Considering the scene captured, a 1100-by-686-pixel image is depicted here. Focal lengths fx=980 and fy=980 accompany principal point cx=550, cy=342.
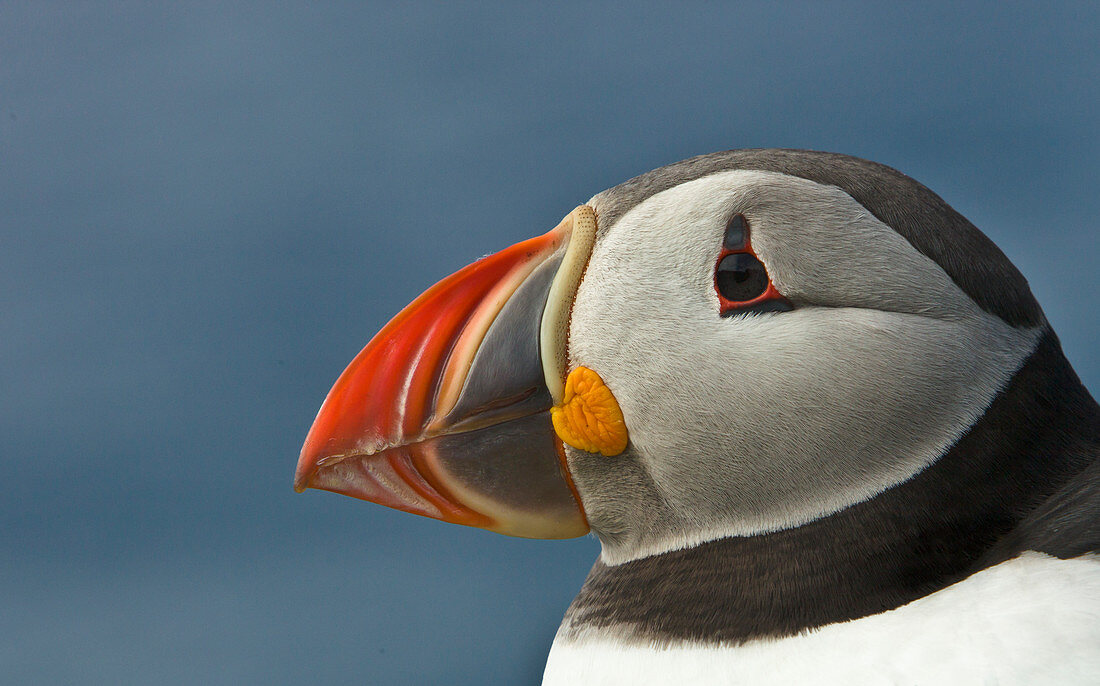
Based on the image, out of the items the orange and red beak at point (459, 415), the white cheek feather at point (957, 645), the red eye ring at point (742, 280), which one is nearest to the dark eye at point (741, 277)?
the red eye ring at point (742, 280)

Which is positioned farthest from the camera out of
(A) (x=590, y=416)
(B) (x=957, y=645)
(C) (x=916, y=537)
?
(A) (x=590, y=416)

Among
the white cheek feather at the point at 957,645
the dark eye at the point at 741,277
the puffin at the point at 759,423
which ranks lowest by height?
the white cheek feather at the point at 957,645

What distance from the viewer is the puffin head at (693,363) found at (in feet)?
4.66

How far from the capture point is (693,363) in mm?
1475

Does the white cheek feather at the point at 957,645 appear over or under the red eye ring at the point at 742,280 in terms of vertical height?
under

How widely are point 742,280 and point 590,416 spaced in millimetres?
320

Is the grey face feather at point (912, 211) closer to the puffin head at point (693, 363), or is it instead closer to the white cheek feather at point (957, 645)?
the puffin head at point (693, 363)

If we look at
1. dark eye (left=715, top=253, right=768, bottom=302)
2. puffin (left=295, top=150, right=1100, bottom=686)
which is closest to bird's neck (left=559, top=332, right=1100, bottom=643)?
puffin (left=295, top=150, right=1100, bottom=686)

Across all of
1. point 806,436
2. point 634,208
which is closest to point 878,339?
point 806,436

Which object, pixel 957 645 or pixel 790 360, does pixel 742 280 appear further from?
pixel 957 645

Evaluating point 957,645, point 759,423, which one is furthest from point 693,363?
point 957,645

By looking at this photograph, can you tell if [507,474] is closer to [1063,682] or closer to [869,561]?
[869,561]

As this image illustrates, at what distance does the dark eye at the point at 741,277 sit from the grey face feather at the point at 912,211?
165 mm

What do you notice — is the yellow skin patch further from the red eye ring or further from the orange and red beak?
the red eye ring
